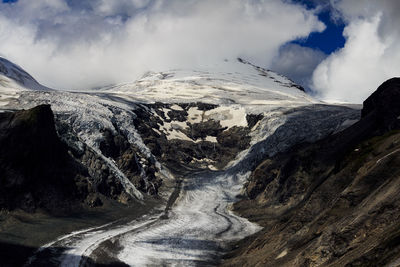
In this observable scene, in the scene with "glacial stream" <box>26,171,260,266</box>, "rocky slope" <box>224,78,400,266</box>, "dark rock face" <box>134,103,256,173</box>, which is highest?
"dark rock face" <box>134,103,256,173</box>

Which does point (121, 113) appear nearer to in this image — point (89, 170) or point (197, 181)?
point (197, 181)

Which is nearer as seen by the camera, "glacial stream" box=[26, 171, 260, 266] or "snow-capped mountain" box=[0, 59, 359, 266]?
"glacial stream" box=[26, 171, 260, 266]

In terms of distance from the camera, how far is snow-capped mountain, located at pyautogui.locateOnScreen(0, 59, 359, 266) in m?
64.3

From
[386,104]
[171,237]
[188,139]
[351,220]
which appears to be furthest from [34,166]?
[188,139]

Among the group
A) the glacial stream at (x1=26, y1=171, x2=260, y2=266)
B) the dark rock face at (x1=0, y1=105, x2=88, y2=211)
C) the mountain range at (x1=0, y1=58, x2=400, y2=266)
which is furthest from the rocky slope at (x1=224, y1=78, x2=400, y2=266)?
the dark rock face at (x1=0, y1=105, x2=88, y2=211)

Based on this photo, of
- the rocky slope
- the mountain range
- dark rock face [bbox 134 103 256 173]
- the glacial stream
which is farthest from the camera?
dark rock face [bbox 134 103 256 173]

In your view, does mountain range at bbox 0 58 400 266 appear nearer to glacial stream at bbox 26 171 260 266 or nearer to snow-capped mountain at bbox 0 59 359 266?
glacial stream at bbox 26 171 260 266

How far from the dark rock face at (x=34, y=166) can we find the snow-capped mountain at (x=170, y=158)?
238 centimetres

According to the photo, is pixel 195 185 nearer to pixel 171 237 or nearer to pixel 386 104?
pixel 171 237

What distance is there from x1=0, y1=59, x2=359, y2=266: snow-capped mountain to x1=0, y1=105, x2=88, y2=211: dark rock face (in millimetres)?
2380

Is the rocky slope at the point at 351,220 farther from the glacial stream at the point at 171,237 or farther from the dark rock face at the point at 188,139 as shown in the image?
the dark rock face at the point at 188,139

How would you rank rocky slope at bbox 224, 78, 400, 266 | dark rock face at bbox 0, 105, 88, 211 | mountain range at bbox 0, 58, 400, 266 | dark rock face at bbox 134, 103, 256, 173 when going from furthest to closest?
dark rock face at bbox 134, 103, 256, 173 < dark rock face at bbox 0, 105, 88, 211 < mountain range at bbox 0, 58, 400, 266 < rocky slope at bbox 224, 78, 400, 266

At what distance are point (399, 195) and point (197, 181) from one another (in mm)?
92098

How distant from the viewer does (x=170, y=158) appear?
138 meters
